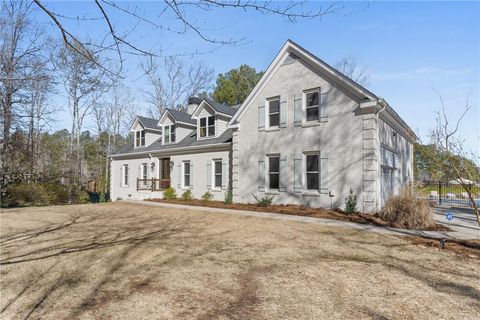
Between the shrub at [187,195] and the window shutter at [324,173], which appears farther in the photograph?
the shrub at [187,195]

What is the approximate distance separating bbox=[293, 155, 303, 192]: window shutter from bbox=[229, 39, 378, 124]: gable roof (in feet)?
12.5

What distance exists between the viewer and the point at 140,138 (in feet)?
80.5

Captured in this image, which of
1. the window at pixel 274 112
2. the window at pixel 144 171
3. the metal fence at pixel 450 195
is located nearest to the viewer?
the window at pixel 274 112

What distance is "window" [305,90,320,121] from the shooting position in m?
13.9

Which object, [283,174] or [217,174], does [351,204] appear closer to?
[283,174]

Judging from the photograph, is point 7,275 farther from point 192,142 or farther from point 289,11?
point 192,142

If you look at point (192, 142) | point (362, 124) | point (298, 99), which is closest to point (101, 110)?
point (192, 142)

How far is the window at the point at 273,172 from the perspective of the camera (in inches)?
594

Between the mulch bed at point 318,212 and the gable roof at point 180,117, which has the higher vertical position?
the gable roof at point 180,117

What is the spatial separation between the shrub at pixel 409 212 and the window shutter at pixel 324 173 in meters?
3.12

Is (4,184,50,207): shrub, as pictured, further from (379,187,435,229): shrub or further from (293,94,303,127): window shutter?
(379,187,435,229): shrub

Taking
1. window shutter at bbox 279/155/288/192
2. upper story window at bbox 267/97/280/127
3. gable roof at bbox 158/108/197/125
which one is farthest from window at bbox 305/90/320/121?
gable roof at bbox 158/108/197/125

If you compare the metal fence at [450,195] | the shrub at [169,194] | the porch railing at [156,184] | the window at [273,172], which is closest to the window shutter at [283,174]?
the window at [273,172]

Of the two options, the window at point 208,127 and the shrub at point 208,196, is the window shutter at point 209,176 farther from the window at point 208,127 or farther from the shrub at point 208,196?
the window at point 208,127
